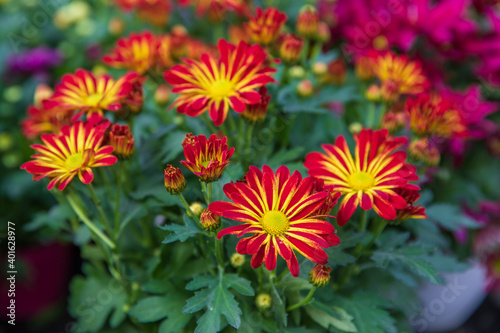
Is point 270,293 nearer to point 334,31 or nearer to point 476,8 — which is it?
point 334,31

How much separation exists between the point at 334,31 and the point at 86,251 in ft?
2.39

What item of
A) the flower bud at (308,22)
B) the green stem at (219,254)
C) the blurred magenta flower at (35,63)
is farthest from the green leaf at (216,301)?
the blurred magenta flower at (35,63)

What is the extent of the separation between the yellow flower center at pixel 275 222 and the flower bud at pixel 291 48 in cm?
29

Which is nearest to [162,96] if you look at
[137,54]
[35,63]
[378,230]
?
[137,54]

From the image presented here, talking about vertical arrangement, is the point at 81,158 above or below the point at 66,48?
below

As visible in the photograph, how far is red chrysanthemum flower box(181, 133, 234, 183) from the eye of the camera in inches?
18.1

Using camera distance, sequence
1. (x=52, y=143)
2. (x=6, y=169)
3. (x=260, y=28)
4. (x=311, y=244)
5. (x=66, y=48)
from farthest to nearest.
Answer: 1. (x=66, y=48)
2. (x=6, y=169)
3. (x=260, y=28)
4. (x=52, y=143)
5. (x=311, y=244)

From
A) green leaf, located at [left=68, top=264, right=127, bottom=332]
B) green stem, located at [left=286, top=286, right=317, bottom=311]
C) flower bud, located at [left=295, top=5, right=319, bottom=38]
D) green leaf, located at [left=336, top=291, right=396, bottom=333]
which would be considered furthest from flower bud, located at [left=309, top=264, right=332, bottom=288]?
flower bud, located at [left=295, top=5, right=319, bottom=38]

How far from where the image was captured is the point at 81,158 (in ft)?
1.69

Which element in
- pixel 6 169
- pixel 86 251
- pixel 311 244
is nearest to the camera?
pixel 311 244

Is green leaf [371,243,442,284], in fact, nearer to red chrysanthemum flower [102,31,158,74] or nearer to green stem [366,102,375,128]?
green stem [366,102,375,128]

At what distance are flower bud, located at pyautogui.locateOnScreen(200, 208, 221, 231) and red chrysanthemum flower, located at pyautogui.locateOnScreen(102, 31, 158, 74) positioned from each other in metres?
0.33

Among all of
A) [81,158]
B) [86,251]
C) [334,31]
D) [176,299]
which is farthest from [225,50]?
[334,31]

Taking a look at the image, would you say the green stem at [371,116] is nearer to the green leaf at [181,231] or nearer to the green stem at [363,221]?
the green stem at [363,221]
